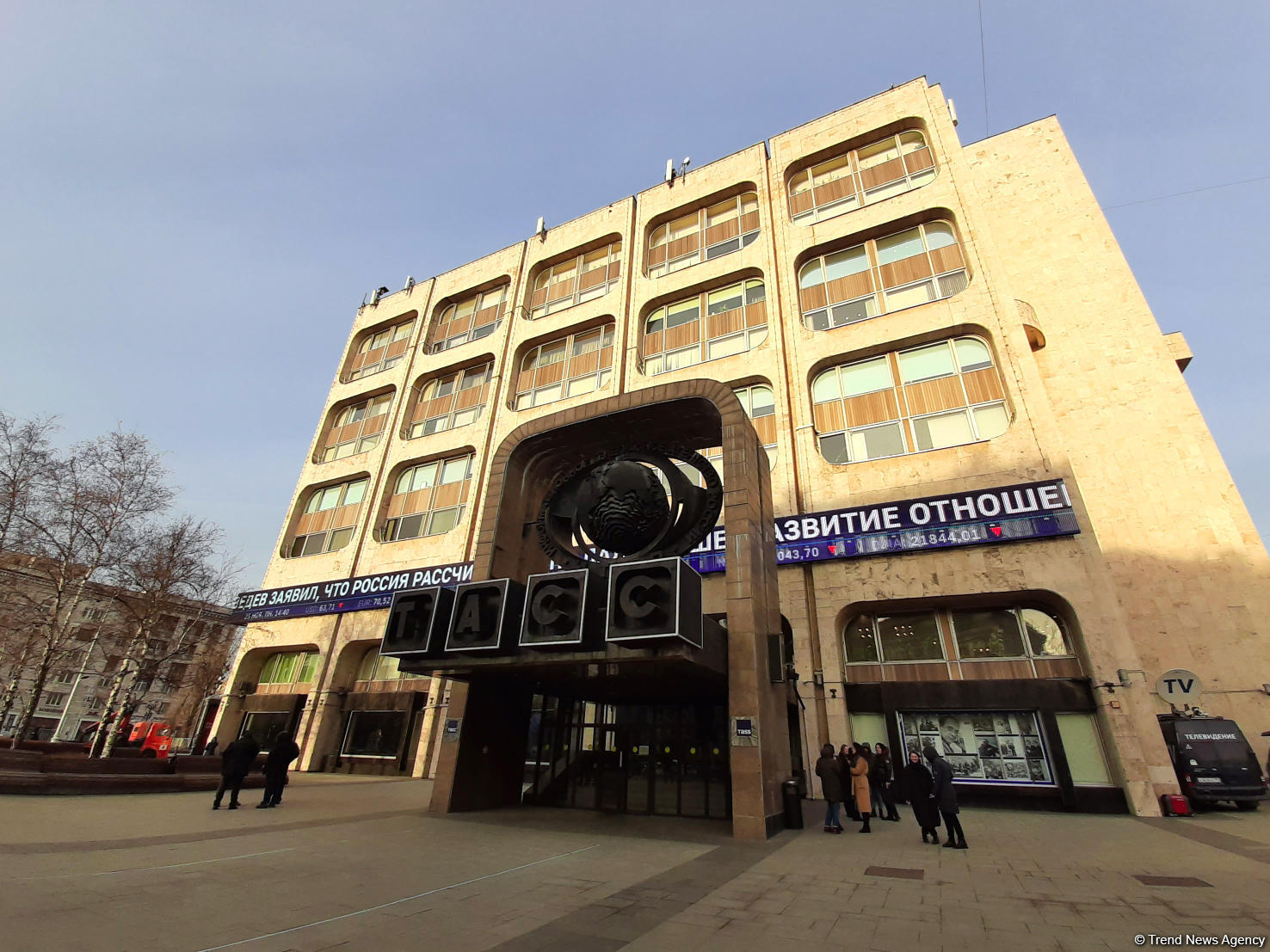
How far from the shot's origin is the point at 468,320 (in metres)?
37.6

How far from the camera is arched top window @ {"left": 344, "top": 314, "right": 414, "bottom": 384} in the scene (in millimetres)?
39125

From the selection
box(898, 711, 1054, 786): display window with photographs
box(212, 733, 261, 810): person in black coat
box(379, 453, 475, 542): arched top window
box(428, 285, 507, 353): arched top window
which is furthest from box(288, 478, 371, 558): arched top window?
box(898, 711, 1054, 786): display window with photographs

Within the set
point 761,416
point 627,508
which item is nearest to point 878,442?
point 761,416

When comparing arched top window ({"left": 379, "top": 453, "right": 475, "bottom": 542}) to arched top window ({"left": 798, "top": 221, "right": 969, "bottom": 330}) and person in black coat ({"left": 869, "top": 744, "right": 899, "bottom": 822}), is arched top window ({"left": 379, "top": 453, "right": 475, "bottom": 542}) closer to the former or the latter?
arched top window ({"left": 798, "top": 221, "right": 969, "bottom": 330})

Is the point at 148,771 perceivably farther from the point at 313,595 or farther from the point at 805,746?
the point at 805,746

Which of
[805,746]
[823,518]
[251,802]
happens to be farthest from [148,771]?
[823,518]

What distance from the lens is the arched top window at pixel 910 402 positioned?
20.6 m

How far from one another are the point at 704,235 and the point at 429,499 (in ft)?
68.6

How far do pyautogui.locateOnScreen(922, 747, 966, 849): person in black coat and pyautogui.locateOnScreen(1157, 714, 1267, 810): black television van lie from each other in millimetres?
10100

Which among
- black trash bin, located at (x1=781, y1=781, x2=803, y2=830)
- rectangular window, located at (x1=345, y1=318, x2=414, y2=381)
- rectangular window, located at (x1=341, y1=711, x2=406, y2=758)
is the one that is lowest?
black trash bin, located at (x1=781, y1=781, x2=803, y2=830)

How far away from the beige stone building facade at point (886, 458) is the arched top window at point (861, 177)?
0.15 meters

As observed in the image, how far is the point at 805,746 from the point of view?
18.2 m

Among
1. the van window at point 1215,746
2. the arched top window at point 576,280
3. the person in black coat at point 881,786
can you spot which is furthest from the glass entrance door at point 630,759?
the arched top window at point 576,280

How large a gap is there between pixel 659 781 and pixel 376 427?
3016 cm
